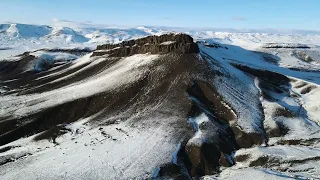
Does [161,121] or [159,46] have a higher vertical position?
[159,46]

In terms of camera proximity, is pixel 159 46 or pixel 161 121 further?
pixel 159 46

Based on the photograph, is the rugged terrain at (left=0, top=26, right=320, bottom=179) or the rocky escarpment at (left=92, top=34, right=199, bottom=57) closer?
the rugged terrain at (left=0, top=26, right=320, bottom=179)

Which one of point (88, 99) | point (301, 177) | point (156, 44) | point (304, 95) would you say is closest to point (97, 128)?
point (88, 99)

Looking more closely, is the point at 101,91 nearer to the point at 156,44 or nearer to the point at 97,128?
the point at 97,128

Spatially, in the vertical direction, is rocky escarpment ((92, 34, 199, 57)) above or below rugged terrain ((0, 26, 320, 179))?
above
